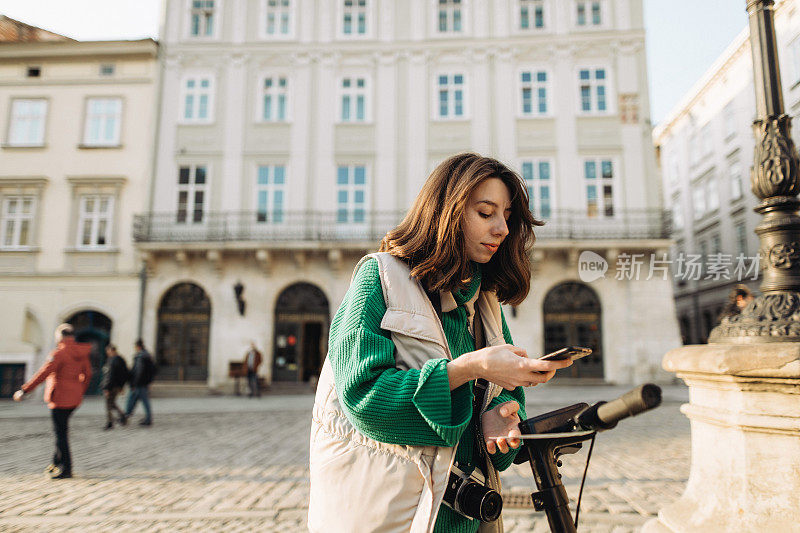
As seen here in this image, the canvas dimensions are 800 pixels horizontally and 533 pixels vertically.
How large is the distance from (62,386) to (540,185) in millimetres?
15432

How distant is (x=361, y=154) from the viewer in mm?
18828

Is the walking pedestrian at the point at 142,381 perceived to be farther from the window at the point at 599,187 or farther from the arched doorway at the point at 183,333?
the window at the point at 599,187

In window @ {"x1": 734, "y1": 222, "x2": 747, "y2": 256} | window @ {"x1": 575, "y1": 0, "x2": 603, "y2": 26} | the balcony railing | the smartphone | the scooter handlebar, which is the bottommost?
the scooter handlebar

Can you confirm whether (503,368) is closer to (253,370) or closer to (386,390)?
(386,390)

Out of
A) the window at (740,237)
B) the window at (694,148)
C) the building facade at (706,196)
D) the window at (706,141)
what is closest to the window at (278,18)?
the building facade at (706,196)

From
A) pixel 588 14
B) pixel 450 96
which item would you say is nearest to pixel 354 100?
pixel 450 96

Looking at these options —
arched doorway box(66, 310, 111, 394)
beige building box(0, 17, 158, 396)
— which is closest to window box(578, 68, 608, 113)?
beige building box(0, 17, 158, 396)

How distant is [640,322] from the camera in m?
17.3

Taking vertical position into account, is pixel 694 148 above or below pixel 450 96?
above

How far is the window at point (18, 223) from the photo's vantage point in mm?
18500

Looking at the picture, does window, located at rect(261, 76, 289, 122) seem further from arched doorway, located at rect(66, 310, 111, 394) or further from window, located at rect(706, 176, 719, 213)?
window, located at rect(706, 176, 719, 213)

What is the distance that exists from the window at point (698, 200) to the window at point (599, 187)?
12.6m

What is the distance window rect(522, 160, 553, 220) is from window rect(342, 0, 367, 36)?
7.82 metres

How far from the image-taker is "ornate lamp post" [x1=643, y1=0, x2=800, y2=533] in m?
2.54
